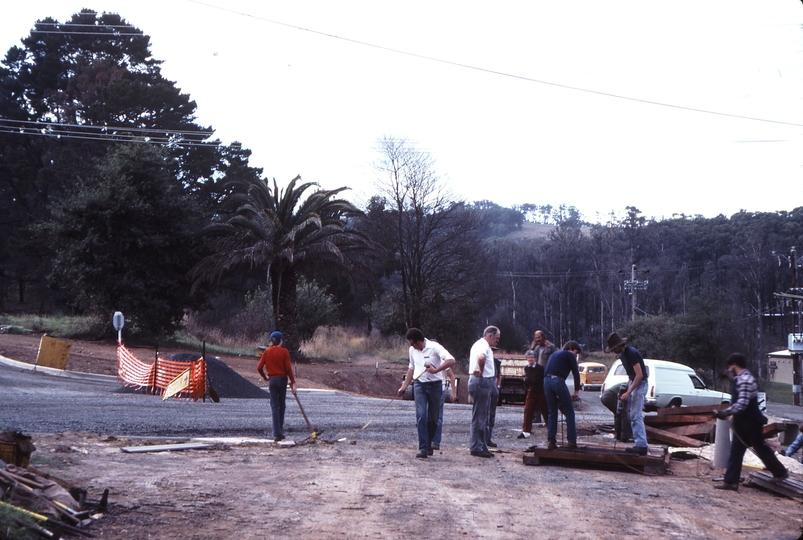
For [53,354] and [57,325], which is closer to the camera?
[53,354]

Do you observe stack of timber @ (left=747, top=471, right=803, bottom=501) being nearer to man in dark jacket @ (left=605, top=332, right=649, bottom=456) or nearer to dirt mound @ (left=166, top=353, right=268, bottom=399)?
man in dark jacket @ (left=605, top=332, right=649, bottom=456)

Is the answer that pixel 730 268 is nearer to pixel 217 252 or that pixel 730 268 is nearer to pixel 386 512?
pixel 217 252

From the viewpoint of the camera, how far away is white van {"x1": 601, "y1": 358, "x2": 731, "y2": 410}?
22.1 m

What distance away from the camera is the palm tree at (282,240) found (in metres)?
32.8

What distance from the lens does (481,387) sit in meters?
11.9

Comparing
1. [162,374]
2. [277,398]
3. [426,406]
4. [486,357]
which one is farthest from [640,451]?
[162,374]

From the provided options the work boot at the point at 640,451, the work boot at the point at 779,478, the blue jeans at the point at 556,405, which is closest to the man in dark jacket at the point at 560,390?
the blue jeans at the point at 556,405

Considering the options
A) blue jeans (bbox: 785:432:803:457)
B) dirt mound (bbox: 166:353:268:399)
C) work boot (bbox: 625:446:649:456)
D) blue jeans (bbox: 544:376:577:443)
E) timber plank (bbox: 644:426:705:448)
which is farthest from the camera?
dirt mound (bbox: 166:353:268:399)

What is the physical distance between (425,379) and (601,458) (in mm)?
2743

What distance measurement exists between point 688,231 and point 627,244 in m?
6.44

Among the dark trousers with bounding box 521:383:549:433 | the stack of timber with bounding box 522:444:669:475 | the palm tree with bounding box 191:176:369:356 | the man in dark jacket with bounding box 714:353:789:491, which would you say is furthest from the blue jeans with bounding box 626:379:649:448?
the palm tree with bounding box 191:176:369:356

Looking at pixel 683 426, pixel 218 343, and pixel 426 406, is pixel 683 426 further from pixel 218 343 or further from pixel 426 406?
pixel 218 343

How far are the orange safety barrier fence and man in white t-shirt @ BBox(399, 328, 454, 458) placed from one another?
11567 mm

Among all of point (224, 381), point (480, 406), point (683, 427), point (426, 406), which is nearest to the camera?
point (426, 406)
